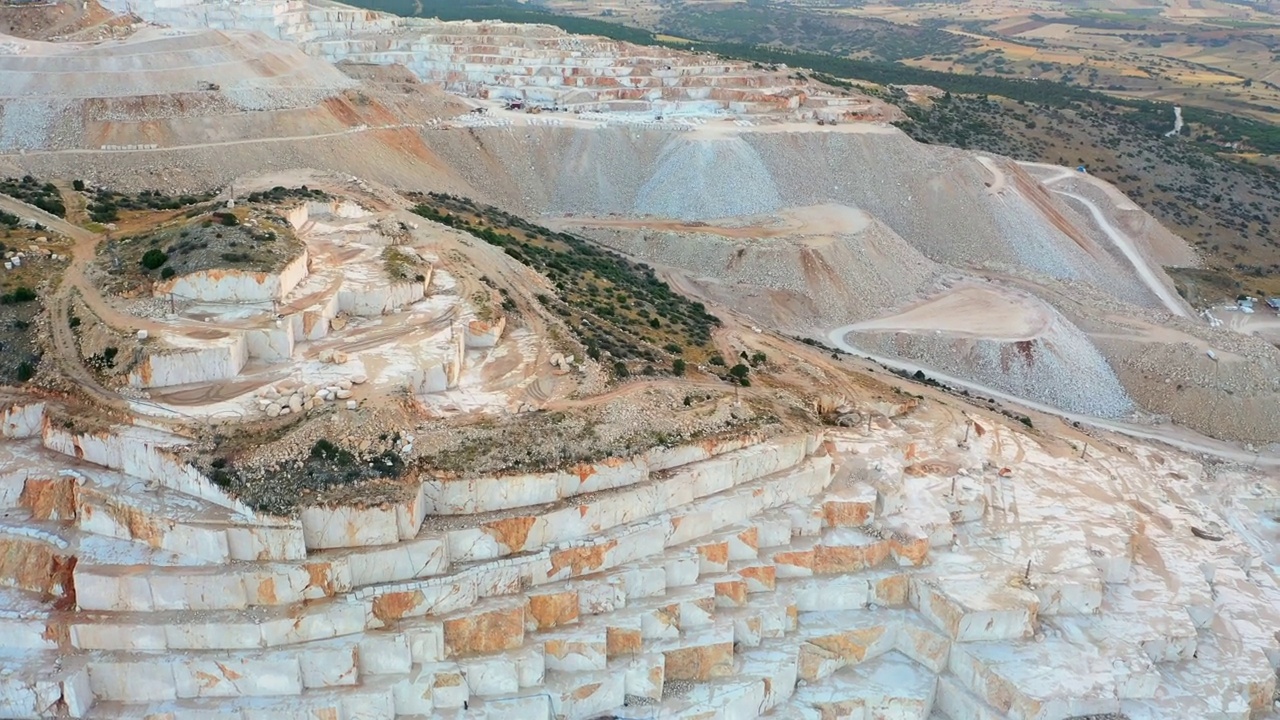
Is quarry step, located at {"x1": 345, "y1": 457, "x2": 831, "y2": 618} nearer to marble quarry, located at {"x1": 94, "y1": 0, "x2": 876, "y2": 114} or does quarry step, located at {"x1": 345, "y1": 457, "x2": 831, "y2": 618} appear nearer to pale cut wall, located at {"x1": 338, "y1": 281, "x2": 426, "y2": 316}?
pale cut wall, located at {"x1": 338, "y1": 281, "x2": 426, "y2": 316}

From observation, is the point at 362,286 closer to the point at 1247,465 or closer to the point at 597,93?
the point at 1247,465

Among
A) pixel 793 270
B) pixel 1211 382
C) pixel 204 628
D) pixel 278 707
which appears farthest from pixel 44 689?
pixel 1211 382

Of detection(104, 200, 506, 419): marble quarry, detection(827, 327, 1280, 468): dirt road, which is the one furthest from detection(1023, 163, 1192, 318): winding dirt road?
detection(104, 200, 506, 419): marble quarry

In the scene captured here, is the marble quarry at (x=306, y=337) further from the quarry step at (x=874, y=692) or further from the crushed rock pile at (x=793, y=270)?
the crushed rock pile at (x=793, y=270)

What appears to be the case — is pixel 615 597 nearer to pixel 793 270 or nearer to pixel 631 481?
pixel 631 481

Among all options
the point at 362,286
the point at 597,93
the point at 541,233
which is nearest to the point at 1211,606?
the point at 362,286
